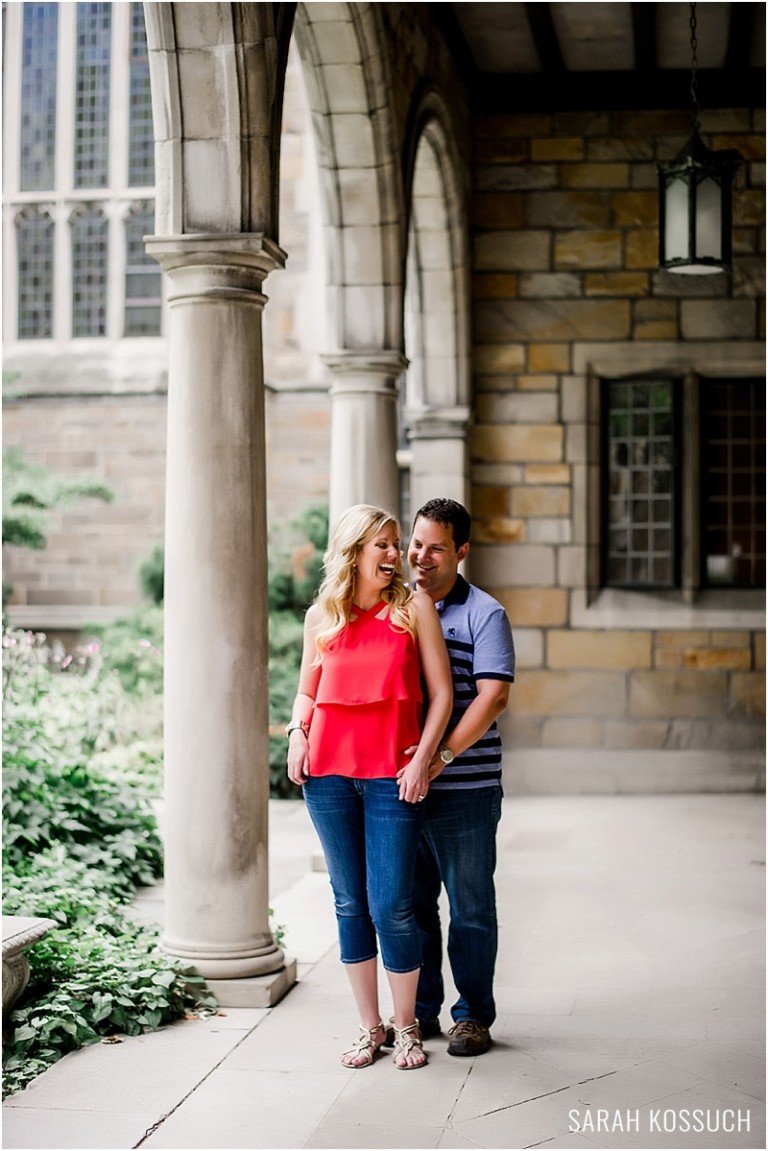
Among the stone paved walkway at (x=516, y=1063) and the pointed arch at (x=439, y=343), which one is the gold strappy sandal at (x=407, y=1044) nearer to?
the stone paved walkway at (x=516, y=1063)

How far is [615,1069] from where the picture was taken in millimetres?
3840

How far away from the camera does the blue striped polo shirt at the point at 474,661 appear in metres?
3.80

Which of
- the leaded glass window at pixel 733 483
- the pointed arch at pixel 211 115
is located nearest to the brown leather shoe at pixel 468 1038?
the pointed arch at pixel 211 115

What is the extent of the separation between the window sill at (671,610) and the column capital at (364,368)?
10.3 ft

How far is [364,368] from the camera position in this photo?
6820 mm

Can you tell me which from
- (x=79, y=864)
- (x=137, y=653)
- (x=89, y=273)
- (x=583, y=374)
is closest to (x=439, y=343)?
(x=583, y=374)

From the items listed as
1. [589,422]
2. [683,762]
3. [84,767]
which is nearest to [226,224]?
[84,767]

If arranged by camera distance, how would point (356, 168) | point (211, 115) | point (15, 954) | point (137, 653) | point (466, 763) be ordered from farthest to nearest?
1. point (137, 653)
2. point (356, 168)
3. point (211, 115)
4. point (15, 954)
5. point (466, 763)

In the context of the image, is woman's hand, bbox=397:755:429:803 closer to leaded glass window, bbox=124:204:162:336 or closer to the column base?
the column base

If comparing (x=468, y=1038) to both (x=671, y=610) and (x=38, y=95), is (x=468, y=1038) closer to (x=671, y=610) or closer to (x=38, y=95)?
(x=671, y=610)

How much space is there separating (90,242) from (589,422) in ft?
20.7

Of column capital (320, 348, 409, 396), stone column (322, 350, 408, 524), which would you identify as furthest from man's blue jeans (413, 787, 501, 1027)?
column capital (320, 348, 409, 396)

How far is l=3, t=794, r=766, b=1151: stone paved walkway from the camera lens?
3.39 meters

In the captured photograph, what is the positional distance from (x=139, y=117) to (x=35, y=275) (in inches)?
70.3
